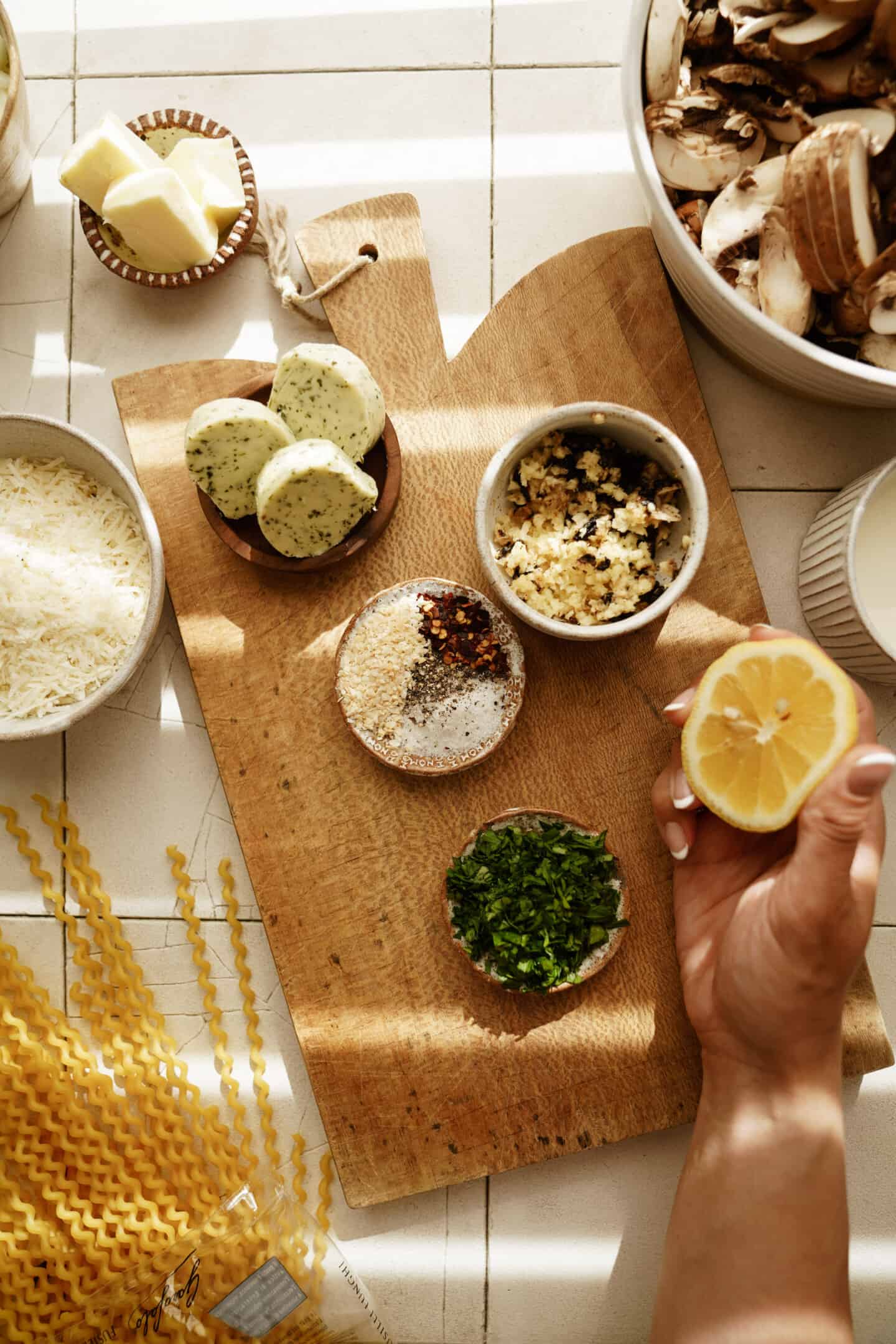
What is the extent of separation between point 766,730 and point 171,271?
1130 mm

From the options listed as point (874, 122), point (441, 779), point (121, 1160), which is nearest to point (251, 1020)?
point (121, 1160)

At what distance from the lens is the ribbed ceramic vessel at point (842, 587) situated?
4.61ft

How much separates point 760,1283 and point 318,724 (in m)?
0.99

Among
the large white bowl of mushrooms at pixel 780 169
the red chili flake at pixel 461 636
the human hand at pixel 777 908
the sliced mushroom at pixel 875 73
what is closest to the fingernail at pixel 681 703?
the human hand at pixel 777 908

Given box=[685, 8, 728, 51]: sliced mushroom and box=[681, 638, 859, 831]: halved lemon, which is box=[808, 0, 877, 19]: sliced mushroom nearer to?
box=[685, 8, 728, 51]: sliced mushroom

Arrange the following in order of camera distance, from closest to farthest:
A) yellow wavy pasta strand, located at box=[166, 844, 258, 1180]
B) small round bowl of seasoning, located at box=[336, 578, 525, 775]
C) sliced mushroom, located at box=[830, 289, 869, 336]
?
sliced mushroom, located at box=[830, 289, 869, 336]
small round bowl of seasoning, located at box=[336, 578, 525, 775]
yellow wavy pasta strand, located at box=[166, 844, 258, 1180]

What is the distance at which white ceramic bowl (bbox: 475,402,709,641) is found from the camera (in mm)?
1382

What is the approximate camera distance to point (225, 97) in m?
1.67

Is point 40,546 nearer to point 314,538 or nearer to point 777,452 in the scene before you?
point 314,538

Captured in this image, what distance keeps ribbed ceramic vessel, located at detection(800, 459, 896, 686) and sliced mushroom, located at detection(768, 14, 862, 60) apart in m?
0.52

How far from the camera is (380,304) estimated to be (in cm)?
157

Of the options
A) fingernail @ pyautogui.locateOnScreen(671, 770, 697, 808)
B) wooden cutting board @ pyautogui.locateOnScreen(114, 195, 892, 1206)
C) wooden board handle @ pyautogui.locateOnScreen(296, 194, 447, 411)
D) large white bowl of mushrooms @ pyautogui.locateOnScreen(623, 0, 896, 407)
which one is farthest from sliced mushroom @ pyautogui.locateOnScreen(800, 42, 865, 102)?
fingernail @ pyautogui.locateOnScreen(671, 770, 697, 808)

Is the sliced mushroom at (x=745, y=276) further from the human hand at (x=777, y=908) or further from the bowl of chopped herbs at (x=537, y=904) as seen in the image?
the bowl of chopped herbs at (x=537, y=904)

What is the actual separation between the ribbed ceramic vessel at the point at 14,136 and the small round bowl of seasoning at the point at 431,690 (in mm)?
917
